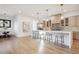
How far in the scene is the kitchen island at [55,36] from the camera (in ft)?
8.80

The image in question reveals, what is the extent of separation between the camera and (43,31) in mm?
2801

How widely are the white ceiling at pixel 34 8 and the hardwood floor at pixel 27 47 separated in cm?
73

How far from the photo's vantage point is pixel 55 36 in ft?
9.24

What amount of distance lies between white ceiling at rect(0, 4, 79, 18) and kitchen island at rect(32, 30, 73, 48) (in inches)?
20.8

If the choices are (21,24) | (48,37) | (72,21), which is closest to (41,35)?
(48,37)

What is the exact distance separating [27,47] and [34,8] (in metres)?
1.06

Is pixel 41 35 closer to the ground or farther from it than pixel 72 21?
closer to the ground

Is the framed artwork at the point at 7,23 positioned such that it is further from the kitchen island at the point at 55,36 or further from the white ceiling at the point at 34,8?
the kitchen island at the point at 55,36

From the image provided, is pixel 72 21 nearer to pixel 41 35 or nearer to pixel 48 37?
pixel 48 37
